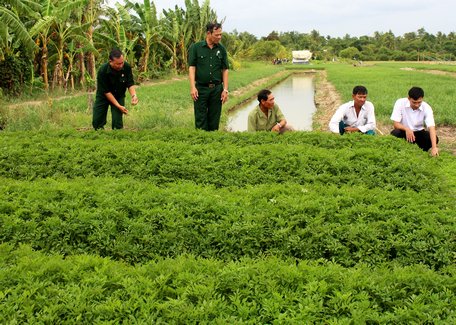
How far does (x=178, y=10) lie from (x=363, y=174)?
83.3 ft

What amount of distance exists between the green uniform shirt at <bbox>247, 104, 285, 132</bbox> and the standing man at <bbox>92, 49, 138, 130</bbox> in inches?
86.1

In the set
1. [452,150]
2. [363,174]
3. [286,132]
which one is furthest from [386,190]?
[452,150]

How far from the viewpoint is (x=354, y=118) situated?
26.2 ft

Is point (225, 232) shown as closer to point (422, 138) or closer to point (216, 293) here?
point (216, 293)

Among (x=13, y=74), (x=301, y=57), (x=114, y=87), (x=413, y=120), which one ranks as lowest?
(x=413, y=120)

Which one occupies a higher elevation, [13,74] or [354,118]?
[13,74]

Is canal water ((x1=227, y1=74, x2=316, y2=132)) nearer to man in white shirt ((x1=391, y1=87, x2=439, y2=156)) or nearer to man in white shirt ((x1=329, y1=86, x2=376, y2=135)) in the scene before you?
man in white shirt ((x1=329, y1=86, x2=376, y2=135))

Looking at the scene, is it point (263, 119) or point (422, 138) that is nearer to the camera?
point (422, 138)

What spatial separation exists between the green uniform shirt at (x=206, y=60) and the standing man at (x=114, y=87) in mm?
1230

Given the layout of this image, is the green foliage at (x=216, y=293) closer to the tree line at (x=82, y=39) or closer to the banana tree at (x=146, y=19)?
the tree line at (x=82, y=39)

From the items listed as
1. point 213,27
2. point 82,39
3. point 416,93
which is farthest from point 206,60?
point 82,39

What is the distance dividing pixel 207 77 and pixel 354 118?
112 inches

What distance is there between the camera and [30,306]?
9.38 feet

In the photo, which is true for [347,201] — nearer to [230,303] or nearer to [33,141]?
[230,303]
